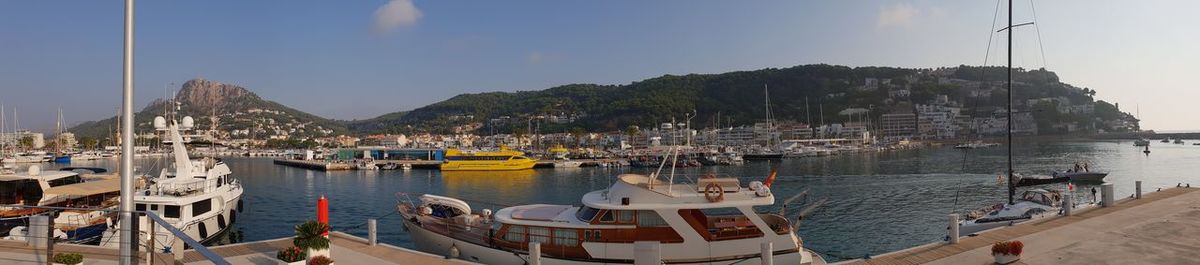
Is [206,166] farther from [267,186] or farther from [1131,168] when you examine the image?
[1131,168]

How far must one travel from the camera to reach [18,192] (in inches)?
979

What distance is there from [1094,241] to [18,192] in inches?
1442

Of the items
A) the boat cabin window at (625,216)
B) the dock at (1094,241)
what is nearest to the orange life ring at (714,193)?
the boat cabin window at (625,216)

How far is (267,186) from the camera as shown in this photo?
51938mm

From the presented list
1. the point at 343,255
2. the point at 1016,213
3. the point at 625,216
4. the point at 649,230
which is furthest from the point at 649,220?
the point at 1016,213

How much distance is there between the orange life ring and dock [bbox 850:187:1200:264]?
3048 mm

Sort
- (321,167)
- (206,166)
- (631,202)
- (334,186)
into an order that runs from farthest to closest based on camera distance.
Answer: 1. (321,167)
2. (334,186)
3. (206,166)
4. (631,202)

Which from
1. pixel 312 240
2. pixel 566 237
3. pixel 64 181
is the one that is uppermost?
pixel 64 181

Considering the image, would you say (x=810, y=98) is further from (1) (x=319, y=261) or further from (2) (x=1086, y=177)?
(1) (x=319, y=261)

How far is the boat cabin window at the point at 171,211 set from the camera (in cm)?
2128

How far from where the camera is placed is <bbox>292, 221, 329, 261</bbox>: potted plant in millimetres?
10828

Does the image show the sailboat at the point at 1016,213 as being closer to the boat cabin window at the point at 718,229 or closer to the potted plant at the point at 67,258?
the boat cabin window at the point at 718,229

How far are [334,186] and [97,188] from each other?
26180 mm

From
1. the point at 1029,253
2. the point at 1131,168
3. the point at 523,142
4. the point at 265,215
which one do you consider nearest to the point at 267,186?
the point at 265,215
